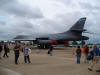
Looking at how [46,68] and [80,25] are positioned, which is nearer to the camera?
[46,68]

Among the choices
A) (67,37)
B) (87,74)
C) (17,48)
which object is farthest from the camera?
(67,37)

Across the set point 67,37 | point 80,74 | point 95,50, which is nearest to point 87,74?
point 80,74

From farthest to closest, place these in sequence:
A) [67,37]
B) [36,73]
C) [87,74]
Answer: [67,37] < [36,73] < [87,74]

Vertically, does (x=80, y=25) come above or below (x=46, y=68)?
above

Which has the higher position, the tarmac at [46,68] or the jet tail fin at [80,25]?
the jet tail fin at [80,25]

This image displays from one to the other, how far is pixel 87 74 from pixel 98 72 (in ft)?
2.36

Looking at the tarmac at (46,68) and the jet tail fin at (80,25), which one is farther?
the jet tail fin at (80,25)

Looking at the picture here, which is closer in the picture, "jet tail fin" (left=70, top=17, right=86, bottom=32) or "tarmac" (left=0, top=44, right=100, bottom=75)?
"tarmac" (left=0, top=44, right=100, bottom=75)

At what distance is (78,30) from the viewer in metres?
31.1

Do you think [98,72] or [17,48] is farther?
[17,48]

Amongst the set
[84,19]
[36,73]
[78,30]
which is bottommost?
[36,73]

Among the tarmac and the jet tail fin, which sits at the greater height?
the jet tail fin

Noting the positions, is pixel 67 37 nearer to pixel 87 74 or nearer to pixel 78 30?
pixel 78 30

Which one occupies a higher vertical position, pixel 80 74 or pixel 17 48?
pixel 17 48
